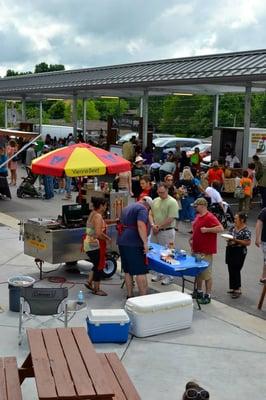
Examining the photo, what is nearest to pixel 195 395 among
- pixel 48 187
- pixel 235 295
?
pixel 235 295

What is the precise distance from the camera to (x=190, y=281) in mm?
10016

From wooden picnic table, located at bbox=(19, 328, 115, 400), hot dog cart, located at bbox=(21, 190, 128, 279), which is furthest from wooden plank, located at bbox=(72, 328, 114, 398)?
hot dog cart, located at bbox=(21, 190, 128, 279)

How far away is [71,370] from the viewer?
5043mm

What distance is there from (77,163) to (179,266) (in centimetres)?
317

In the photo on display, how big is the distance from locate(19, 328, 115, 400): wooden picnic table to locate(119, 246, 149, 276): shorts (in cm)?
294

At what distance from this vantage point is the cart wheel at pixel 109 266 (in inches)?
418

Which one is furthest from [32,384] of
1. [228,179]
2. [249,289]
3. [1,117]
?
[1,117]

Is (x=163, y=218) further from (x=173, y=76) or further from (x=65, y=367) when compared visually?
(x=173, y=76)

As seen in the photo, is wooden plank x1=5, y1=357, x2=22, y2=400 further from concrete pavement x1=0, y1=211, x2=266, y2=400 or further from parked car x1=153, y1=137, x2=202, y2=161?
parked car x1=153, y1=137, x2=202, y2=161

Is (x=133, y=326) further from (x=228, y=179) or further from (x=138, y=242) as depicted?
(x=228, y=179)

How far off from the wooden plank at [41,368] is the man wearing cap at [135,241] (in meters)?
3.06

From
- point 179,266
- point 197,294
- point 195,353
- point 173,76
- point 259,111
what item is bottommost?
point 195,353

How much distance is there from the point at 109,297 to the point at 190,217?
7.38m

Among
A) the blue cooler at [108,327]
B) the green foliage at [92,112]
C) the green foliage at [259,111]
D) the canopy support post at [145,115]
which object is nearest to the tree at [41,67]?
the green foliage at [92,112]
